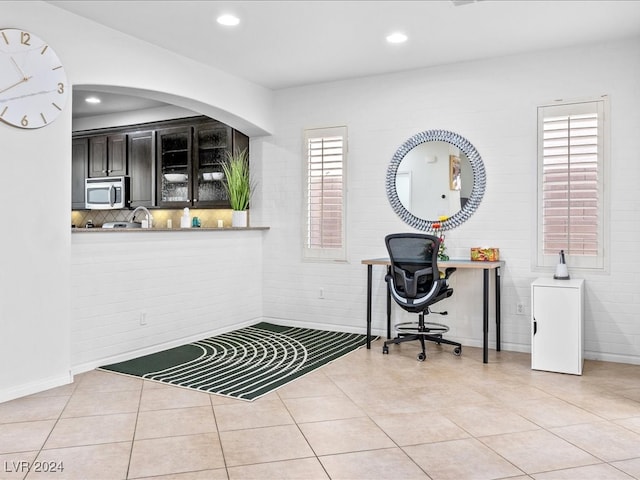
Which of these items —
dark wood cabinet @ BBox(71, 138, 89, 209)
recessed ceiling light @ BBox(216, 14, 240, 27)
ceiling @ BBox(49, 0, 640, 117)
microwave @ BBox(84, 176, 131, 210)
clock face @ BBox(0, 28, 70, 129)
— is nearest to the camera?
clock face @ BBox(0, 28, 70, 129)

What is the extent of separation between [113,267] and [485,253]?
10.5ft

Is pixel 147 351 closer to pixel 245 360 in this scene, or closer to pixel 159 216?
pixel 245 360

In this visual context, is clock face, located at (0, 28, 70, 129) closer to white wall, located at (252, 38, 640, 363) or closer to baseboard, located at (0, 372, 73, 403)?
baseboard, located at (0, 372, 73, 403)

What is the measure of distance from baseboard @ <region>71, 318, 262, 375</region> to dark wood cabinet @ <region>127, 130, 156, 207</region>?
2247 millimetres

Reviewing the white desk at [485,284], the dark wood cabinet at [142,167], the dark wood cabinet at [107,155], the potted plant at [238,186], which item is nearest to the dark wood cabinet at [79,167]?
the dark wood cabinet at [107,155]

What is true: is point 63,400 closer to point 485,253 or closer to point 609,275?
point 485,253

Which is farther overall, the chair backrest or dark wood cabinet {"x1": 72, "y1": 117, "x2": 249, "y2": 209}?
dark wood cabinet {"x1": 72, "y1": 117, "x2": 249, "y2": 209}

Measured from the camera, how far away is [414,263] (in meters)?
4.44

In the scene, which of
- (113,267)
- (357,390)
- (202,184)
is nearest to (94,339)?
(113,267)

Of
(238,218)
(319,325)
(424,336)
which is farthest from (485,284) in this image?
(238,218)

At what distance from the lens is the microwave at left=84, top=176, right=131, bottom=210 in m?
6.96

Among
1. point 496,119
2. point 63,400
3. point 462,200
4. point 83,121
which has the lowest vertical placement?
point 63,400

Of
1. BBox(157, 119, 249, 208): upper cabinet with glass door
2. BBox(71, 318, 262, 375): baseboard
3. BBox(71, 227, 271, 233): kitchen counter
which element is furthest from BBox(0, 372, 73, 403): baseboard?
BBox(157, 119, 249, 208): upper cabinet with glass door

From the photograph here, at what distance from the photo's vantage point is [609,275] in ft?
14.4
